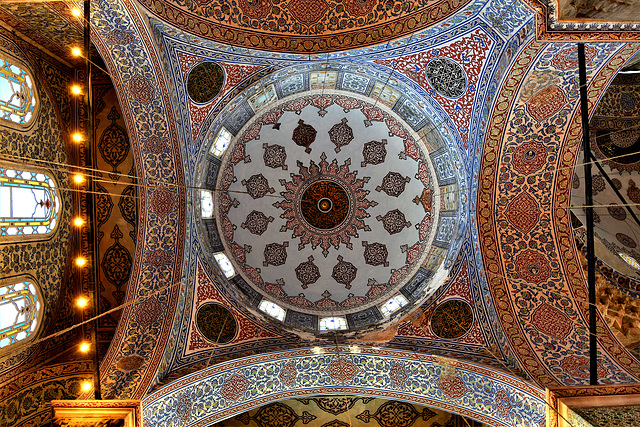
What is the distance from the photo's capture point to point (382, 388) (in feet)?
26.0

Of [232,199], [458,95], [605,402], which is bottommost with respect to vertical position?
[605,402]

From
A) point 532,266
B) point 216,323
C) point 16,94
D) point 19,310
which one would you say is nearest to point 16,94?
point 16,94

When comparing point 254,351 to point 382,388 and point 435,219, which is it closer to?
point 382,388

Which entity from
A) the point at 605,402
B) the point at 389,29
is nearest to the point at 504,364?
the point at 605,402

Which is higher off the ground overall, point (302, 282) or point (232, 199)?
point (232, 199)

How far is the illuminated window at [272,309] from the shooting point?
9219mm

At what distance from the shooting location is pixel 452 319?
313 inches

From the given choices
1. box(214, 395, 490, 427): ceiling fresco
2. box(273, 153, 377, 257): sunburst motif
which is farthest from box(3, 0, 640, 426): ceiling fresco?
box(273, 153, 377, 257): sunburst motif

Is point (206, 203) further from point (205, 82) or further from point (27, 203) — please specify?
point (27, 203)

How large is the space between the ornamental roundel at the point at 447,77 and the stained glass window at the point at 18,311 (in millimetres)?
8468

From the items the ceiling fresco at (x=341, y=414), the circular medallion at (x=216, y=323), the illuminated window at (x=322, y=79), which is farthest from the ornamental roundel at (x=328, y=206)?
the ceiling fresco at (x=341, y=414)

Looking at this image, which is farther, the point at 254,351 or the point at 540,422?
the point at 254,351

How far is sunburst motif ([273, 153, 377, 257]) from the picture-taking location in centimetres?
1055

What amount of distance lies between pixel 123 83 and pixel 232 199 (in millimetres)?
3877
